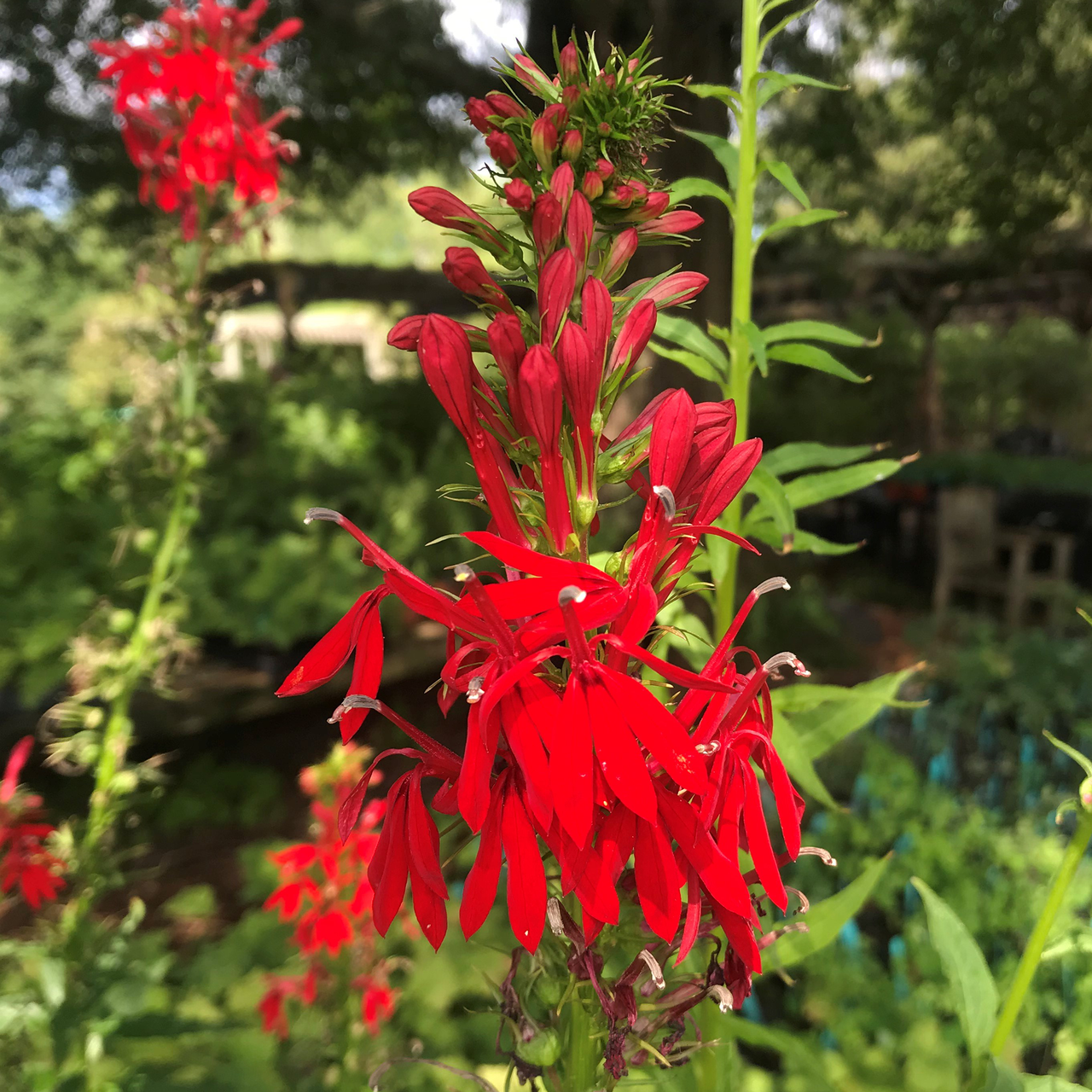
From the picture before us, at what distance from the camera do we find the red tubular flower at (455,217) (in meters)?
0.69

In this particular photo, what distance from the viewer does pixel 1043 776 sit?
14.2 feet

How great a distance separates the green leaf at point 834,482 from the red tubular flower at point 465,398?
0.53 metres

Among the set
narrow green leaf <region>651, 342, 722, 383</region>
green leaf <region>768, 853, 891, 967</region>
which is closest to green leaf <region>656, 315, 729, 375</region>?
narrow green leaf <region>651, 342, 722, 383</region>

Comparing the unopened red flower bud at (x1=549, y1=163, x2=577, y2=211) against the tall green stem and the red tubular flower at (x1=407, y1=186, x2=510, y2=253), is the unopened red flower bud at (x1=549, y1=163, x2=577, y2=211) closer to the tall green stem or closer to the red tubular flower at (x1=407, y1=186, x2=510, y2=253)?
the red tubular flower at (x1=407, y1=186, x2=510, y2=253)

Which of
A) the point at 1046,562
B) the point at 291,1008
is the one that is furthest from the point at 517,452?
the point at 1046,562

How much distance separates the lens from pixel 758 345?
93 centimetres

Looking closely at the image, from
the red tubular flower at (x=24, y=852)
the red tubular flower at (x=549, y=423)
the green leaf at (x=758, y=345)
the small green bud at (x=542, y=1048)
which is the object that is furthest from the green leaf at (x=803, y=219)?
the red tubular flower at (x=24, y=852)

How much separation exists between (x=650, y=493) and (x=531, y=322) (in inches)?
7.4

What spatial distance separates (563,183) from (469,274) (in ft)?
0.34

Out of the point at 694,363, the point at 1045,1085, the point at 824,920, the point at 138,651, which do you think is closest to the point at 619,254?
A: the point at 694,363

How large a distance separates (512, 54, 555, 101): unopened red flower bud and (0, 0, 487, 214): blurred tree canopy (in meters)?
5.08

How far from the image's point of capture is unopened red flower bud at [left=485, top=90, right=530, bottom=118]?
69cm

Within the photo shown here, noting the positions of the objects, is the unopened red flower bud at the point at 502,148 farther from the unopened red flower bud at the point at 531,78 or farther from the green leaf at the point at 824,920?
the green leaf at the point at 824,920

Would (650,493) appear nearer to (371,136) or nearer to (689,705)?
(689,705)
